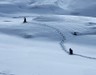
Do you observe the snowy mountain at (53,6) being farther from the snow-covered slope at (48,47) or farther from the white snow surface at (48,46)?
the snow-covered slope at (48,47)

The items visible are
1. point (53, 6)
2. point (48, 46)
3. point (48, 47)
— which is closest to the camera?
point (48, 47)

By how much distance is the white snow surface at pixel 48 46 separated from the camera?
4918 millimetres

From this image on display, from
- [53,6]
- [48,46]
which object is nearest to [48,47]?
[48,46]

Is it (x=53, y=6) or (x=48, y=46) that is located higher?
(x=53, y=6)

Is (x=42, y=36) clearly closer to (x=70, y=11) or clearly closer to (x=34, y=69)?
(x=34, y=69)

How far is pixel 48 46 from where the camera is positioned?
7.25m

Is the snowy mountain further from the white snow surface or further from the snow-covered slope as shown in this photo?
the snow-covered slope

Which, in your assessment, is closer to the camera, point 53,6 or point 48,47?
point 48,47

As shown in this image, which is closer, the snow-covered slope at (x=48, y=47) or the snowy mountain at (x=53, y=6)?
the snow-covered slope at (x=48, y=47)

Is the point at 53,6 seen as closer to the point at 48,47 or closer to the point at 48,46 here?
the point at 48,46

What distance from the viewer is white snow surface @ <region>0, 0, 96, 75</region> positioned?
4.92 m

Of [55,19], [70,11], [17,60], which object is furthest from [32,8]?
[17,60]

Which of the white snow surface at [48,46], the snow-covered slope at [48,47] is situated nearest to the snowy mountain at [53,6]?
the white snow surface at [48,46]

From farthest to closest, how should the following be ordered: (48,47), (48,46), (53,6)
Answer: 1. (53,6)
2. (48,46)
3. (48,47)
